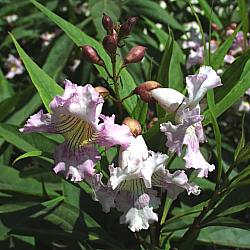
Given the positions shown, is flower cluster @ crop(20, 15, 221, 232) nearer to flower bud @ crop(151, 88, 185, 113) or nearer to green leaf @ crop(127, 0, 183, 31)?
flower bud @ crop(151, 88, 185, 113)

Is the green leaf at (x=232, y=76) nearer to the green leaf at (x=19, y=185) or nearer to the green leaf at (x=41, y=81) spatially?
the green leaf at (x=41, y=81)

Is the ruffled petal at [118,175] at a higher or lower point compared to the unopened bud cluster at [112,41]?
lower

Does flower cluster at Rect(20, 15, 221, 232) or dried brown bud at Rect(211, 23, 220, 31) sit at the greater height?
flower cluster at Rect(20, 15, 221, 232)

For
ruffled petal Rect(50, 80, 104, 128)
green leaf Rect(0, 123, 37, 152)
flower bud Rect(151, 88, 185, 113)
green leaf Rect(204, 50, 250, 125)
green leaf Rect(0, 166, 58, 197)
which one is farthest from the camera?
green leaf Rect(0, 166, 58, 197)

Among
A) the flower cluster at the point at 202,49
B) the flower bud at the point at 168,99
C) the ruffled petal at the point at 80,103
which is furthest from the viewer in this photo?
the flower cluster at the point at 202,49

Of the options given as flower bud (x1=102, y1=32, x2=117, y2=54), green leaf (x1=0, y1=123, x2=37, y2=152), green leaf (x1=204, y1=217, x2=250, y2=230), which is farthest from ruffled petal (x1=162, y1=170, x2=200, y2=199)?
green leaf (x1=0, y1=123, x2=37, y2=152)

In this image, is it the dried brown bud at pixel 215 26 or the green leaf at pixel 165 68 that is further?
the dried brown bud at pixel 215 26

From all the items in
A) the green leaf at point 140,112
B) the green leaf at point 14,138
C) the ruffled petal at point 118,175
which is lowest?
the green leaf at point 14,138

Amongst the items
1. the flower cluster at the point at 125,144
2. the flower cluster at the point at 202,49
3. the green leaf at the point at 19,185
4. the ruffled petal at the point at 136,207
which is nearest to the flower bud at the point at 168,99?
the flower cluster at the point at 125,144
